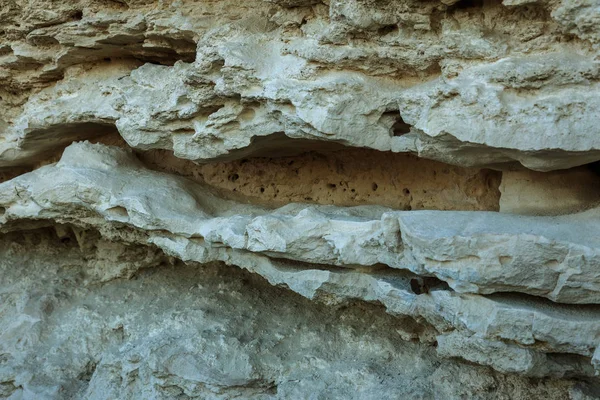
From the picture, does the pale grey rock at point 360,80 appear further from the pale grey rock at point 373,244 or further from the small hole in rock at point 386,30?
the pale grey rock at point 373,244

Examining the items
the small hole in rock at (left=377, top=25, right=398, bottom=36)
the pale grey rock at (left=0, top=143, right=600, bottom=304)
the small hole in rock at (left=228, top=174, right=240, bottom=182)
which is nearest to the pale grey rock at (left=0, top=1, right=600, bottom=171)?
the small hole in rock at (left=377, top=25, right=398, bottom=36)

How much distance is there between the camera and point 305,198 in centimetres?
273

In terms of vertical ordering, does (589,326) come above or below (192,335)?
above

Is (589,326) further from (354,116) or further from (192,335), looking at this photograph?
(192,335)

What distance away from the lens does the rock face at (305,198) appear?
5.79 ft

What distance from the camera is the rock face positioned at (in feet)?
5.79

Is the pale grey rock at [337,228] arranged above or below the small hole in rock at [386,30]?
below

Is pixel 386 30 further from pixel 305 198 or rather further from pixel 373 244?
pixel 305 198

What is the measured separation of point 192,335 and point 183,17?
4.62 feet

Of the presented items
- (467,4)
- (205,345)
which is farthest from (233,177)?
(467,4)

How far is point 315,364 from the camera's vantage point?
2420mm

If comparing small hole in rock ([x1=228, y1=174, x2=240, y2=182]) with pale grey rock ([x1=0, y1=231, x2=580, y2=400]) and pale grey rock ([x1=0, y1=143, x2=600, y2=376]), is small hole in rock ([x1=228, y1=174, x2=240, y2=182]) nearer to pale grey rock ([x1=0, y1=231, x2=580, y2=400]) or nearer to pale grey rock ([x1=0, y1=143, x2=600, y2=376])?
pale grey rock ([x1=0, y1=143, x2=600, y2=376])

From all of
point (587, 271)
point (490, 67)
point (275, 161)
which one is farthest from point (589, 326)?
point (275, 161)

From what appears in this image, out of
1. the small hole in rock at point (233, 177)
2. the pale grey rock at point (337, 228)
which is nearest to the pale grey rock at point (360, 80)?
the pale grey rock at point (337, 228)
